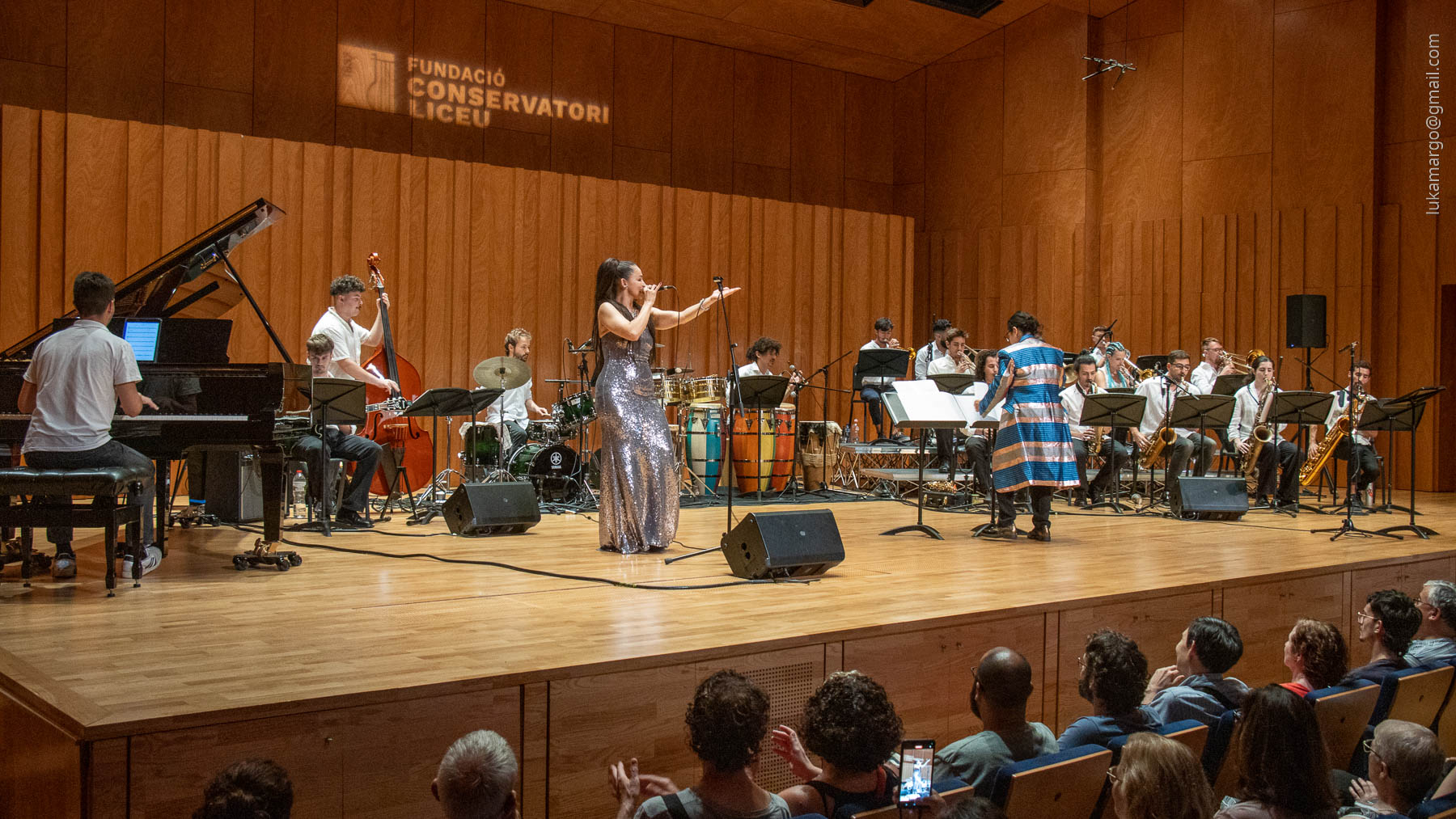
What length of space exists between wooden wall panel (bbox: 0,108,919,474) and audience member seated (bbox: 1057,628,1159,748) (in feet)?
25.8

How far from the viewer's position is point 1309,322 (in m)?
10.2

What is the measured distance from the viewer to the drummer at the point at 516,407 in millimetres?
8594

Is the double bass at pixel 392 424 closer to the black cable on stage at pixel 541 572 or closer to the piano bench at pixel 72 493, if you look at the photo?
the black cable on stage at pixel 541 572

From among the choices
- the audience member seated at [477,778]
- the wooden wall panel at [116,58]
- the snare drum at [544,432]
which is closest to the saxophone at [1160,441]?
the snare drum at [544,432]

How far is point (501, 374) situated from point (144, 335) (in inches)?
112

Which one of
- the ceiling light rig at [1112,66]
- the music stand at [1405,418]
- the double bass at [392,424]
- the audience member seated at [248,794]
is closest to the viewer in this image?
the audience member seated at [248,794]

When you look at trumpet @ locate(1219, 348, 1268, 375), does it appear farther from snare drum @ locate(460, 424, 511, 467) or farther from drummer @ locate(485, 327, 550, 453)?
snare drum @ locate(460, 424, 511, 467)

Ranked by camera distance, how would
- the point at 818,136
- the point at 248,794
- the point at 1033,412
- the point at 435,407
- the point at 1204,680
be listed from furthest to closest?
1. the point at 818,136
2. the point at 435,407
3. the point at 1033,412
4. the point at 1204,680
5. the point at 248,794

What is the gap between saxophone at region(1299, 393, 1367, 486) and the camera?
9180 millimetres

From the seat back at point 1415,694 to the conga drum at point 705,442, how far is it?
6.34 m

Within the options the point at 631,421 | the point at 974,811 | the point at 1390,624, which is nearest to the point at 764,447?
the point at 631,421

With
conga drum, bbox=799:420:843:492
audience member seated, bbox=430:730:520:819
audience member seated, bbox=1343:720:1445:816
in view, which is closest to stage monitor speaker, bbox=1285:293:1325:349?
conga drum, bbox=799:420:843:492

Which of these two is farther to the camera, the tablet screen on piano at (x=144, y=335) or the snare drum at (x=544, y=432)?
the snare drum at (x=544, y=432)

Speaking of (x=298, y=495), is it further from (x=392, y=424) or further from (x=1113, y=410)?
(x=1113, y=410)
